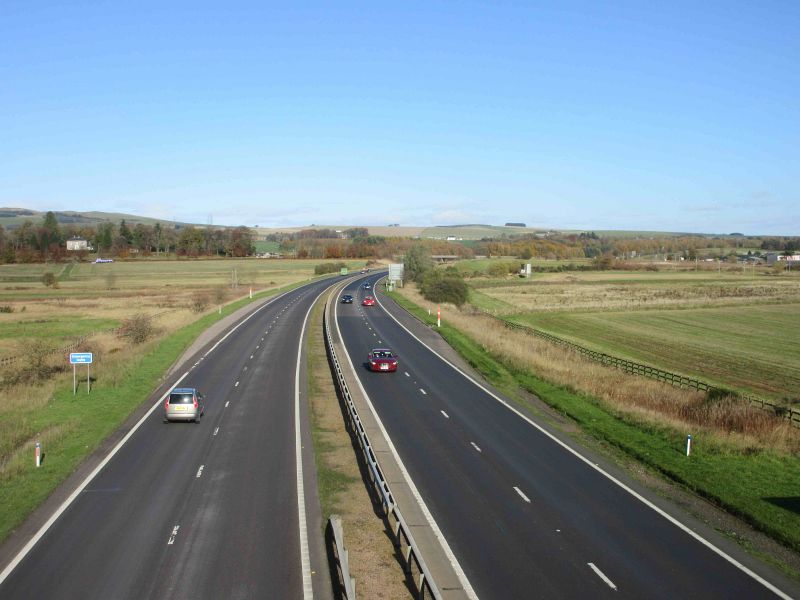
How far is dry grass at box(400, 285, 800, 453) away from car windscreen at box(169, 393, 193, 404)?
1756 cm

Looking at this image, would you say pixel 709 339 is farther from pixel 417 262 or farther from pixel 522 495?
pixel 417 262

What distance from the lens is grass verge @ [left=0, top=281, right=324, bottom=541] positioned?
65.5 feet

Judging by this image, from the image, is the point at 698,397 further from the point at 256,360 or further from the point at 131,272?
the point at 131,272

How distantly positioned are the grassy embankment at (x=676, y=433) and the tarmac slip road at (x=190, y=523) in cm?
1116

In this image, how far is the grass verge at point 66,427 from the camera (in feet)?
65.5

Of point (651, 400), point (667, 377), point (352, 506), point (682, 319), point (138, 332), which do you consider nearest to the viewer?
point (352, 506)

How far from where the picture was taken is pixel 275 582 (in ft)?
48.3

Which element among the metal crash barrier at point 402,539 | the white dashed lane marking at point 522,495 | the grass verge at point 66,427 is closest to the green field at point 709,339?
the white dashed lane marking at point 522,495

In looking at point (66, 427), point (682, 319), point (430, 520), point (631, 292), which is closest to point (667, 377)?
point (430, 520)

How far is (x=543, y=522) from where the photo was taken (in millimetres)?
18547

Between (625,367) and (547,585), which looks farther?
(625,367)

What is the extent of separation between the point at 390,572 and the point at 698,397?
24.9 m

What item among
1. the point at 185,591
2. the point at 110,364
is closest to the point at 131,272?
the point at 110,364

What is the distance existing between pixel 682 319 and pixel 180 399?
66498 mm
